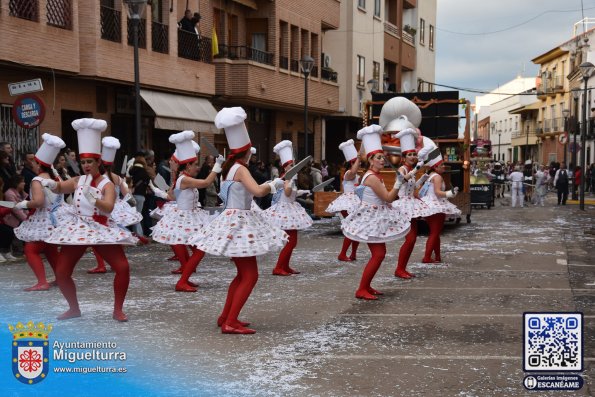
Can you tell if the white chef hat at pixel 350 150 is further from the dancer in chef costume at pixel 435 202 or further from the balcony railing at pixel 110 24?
the balcony railing at pixel 110 24

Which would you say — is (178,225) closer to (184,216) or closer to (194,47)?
(184,216)

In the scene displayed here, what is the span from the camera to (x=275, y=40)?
29.4 m

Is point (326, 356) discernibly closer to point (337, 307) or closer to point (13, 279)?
point (337, 307)

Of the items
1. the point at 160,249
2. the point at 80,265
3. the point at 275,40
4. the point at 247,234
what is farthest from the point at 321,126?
the point at 247,234

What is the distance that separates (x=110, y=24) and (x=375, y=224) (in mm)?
13435

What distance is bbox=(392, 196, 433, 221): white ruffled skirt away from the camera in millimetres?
12661

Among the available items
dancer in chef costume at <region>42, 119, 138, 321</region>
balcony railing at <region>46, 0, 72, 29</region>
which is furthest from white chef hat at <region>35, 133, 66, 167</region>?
balcony railing at <region>46, 0, 72, 29</region>

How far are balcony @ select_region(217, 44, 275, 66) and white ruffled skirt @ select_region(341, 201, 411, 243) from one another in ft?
59.4

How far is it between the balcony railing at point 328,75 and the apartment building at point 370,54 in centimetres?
166

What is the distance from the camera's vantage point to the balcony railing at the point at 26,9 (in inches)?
705

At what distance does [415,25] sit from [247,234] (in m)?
44.0

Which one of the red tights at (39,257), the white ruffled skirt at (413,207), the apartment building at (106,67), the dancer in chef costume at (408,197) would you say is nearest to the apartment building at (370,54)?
the apartment building at (106,67)

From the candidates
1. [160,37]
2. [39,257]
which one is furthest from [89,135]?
[160,37]

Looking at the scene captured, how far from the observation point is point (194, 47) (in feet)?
83.0
